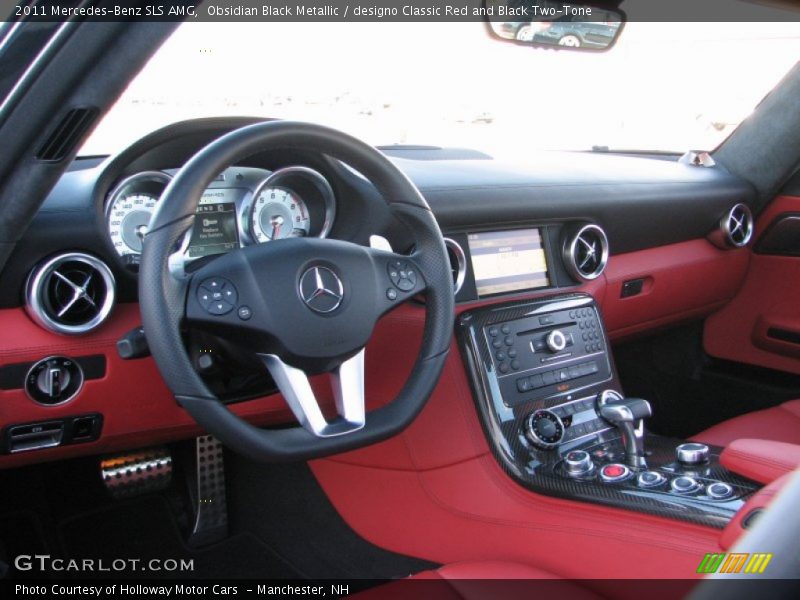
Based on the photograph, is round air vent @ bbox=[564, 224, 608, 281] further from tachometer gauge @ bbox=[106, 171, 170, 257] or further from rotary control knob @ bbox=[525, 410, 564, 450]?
tachometer gauge @ bbox=[106, 171, 170, 257]

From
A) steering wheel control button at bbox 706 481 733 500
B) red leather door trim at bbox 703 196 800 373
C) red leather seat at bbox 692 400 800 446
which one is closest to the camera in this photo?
steering wheel control button at bbox 706 481 733 500

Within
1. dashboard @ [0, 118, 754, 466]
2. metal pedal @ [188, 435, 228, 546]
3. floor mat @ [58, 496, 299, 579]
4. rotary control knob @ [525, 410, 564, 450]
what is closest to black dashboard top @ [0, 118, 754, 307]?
dashboard @ [0, 118, 754, 466]

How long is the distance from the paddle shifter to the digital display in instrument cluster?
1.02 metres

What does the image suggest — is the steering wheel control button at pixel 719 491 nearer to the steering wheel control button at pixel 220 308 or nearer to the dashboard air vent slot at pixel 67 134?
the steering wheel control button at pixel 220 308

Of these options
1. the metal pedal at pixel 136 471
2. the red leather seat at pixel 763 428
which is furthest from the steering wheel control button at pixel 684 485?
the metal pedal at pixel 136 471

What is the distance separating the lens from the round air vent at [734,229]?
2898 millimetres

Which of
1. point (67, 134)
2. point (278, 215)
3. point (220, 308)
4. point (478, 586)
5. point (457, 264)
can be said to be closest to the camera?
point (67, 134)

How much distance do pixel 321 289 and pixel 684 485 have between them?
0.92m

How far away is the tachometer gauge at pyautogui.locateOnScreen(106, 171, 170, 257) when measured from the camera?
1667 mm

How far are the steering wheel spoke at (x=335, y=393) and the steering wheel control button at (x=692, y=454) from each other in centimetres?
84

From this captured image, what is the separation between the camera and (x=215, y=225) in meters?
1.75

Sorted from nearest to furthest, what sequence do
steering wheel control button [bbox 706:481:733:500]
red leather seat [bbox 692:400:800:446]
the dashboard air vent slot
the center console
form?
1. the dashboard air vent slot
2. steering wheel control button [bbox 706:481:733:500]
3. the center console
4. red leather seat [bbox 692:400:800:446]

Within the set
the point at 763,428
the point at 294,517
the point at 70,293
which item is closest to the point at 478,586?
the point at 294,517

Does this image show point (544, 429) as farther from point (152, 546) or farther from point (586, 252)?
point (152, 546)
